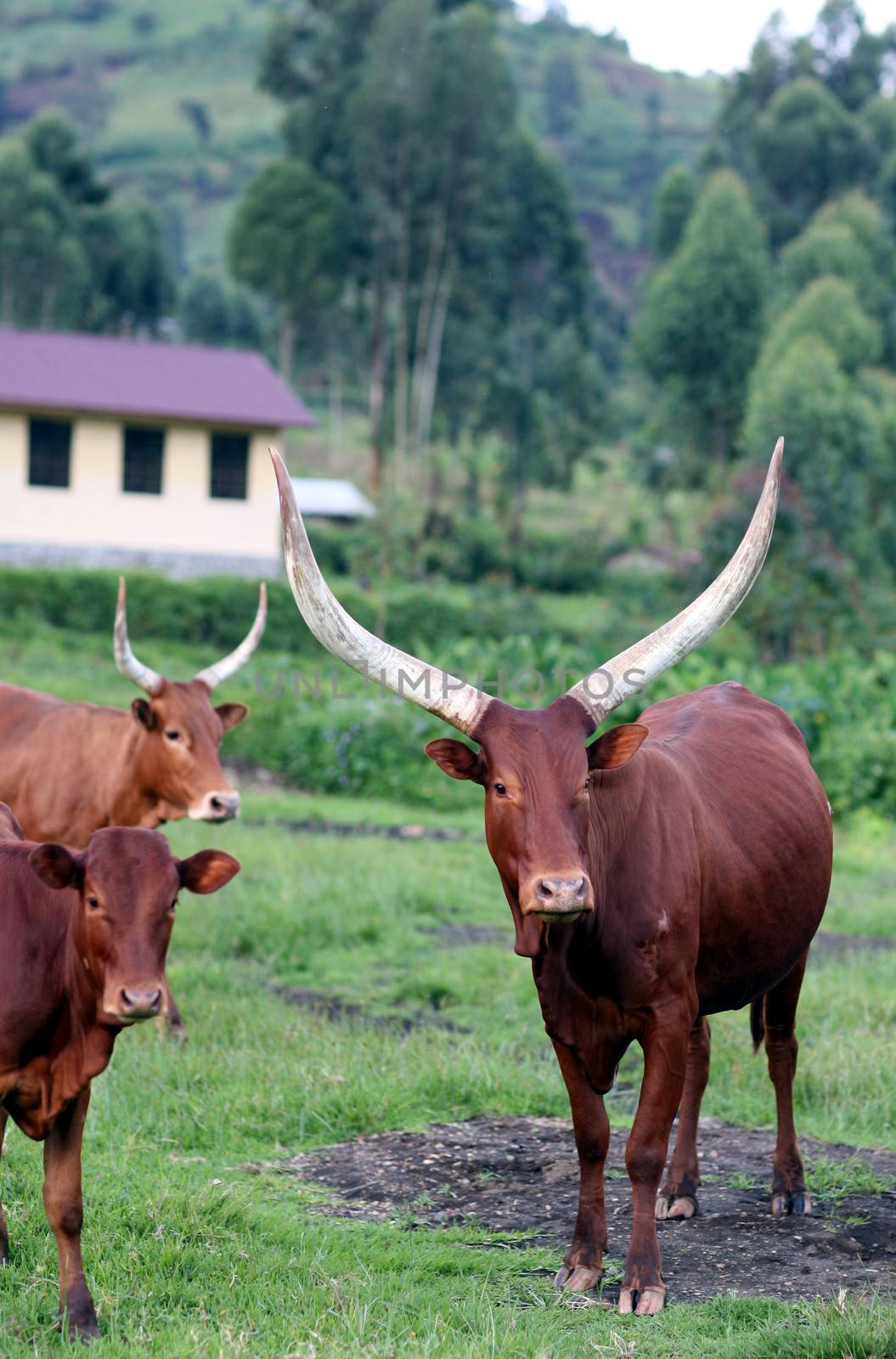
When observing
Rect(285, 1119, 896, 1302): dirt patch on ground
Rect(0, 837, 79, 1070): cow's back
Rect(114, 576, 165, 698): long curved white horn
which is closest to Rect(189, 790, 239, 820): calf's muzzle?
Rect(114, 576, 165, 698): long curved white horn

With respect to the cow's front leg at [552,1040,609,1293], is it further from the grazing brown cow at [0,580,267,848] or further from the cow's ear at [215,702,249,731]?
the cow's ear at [215,702,249,731]

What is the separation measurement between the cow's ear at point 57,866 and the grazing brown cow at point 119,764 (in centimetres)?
336

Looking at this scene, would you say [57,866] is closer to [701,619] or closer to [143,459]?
[701,619]

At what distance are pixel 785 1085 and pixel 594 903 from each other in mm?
1661

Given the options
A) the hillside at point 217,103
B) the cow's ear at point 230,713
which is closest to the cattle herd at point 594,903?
the cow's ear at point 230,713

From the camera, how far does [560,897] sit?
3840 millimetres

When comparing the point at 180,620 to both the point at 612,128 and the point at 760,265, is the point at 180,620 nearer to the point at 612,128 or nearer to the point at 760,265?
the point at 760,265

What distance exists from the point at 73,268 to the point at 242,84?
291 ft

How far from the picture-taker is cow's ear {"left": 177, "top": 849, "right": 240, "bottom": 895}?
397 centimetres

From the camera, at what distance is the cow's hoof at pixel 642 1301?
4.14 metres

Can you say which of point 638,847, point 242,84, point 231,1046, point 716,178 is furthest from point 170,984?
point 242,84

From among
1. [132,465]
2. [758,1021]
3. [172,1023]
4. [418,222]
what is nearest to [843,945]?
[758,1021]

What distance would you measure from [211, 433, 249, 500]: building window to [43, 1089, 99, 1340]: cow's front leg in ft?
76.5

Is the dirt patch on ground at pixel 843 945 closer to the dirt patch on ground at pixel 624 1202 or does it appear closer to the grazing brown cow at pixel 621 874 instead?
the dirt patch on ground at pixel 624 1202
